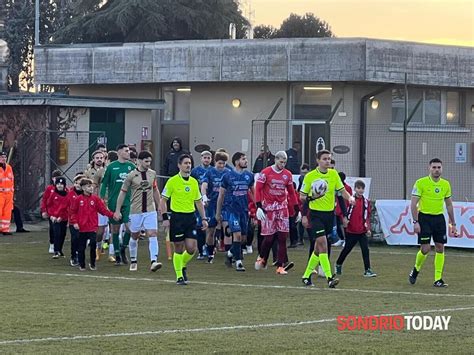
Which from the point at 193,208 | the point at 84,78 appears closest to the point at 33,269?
the point at 193,208

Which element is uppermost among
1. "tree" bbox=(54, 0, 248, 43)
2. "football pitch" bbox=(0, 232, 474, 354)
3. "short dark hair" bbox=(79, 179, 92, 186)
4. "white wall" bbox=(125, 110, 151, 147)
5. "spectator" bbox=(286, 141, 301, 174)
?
"tree" bbox=(54, 0, 248, 43)

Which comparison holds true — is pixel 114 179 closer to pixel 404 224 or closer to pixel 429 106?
pixel 404 224

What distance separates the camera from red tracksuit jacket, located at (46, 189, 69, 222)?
21562 millimetres

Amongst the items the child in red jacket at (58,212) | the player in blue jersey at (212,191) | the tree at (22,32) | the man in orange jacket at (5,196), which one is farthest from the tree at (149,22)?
the player in blue jersey at (212,191)

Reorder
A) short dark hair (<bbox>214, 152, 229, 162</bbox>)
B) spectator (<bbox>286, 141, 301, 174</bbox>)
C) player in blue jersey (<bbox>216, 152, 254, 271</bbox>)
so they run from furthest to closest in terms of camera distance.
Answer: spectator (<bbox>286, 141, 301, 174</bbox>) → short dark hair (<bbox>214, 152, 229, 162</bbox>) → player in blue jersey (<bbox>216, 152, 254, 271</bbox>)

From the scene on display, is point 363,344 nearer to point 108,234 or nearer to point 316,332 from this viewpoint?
point 316,332

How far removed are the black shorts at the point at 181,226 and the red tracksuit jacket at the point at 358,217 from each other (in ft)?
10.4

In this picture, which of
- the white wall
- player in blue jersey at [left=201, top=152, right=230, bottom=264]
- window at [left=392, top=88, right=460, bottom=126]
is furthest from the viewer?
the white wall

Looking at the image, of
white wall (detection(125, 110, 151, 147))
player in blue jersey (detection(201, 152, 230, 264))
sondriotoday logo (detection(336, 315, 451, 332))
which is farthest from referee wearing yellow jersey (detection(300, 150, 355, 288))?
white wall (detection(125, 110, 151, 147))

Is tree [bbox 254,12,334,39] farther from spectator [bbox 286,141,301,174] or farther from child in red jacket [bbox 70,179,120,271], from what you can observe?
child in red jacket [bbox 70,179,120,271]

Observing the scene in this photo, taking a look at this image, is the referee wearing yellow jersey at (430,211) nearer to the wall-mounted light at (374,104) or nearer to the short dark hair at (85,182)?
the short dark hair at (85,182)

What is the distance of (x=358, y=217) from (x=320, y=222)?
2.17 metres

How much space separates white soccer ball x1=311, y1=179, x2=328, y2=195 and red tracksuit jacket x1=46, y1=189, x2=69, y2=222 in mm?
6507

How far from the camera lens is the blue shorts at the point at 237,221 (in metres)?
19.8
